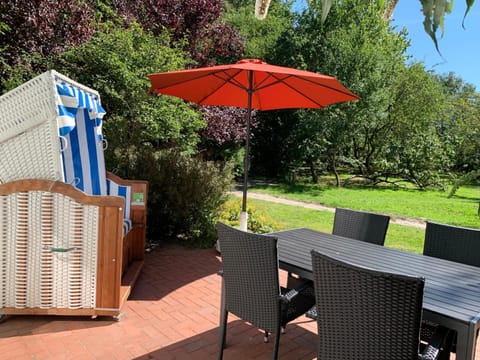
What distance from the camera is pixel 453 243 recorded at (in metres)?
2.95

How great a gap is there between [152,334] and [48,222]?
4.07 feet

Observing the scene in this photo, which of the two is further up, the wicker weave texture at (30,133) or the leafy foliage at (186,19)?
the leafy foliage at (186,19)

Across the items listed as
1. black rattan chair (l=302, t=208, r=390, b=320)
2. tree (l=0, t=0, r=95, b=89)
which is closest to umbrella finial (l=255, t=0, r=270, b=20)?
black rattan chair (l=302, t=208, r=390, b=320)

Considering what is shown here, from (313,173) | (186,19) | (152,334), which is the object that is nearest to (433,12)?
(152,334)

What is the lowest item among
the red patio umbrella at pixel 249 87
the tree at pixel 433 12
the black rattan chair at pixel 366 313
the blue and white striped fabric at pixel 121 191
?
the black rattan chair at pixel 366 313

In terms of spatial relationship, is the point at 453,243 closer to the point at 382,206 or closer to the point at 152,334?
the point at 152,334

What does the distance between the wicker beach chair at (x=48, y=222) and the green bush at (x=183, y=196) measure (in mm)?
2372

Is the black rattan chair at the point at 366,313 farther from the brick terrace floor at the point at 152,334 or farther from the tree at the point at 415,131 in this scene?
the tree at the point at 415,131

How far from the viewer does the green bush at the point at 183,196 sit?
542 centimetres

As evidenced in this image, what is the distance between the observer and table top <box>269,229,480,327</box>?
6.29 feet

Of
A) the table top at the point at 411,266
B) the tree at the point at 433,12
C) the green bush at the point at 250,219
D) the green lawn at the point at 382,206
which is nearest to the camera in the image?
the tree at the point at 433,12

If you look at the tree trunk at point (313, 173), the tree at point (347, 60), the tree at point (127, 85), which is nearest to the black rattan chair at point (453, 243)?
the tree at point (127, 85)

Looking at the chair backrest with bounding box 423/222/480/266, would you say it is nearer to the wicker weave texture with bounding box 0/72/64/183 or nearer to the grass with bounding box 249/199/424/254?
the grass with bounding box 249/199/424/254

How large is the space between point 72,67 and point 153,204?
2471mm
